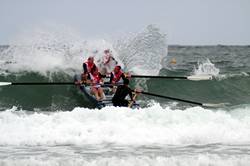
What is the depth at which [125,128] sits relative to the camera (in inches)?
402

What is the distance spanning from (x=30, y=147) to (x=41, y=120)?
1.58 m

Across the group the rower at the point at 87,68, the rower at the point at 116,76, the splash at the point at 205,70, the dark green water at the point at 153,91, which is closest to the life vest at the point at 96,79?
the rower at the point at 87,68

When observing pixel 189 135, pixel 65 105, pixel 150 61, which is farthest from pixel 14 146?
pixel 150 61

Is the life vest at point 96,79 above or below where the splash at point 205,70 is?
above

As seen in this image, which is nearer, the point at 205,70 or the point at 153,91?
the point at 153,91

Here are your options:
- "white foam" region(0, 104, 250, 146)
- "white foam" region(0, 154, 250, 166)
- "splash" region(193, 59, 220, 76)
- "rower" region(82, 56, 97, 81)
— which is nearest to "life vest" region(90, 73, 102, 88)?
"rower" region(82, 56, 97, 81)

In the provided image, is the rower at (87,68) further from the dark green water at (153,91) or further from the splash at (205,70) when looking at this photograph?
the splash at (205,70)

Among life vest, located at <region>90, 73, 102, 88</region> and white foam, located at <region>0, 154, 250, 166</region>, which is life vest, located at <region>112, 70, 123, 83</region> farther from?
white foam, located at <region>0, 154, 250, 166</region>

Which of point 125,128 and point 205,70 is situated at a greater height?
point 125,128

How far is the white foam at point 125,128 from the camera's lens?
9570mm

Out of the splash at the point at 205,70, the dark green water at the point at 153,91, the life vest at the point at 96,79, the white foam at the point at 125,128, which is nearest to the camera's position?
the white foam at the point at 125,128

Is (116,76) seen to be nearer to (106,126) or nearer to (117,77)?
(117,77)

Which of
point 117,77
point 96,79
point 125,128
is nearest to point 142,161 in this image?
point 125,128

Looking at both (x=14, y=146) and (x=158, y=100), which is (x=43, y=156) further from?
(x=158, y=100)
